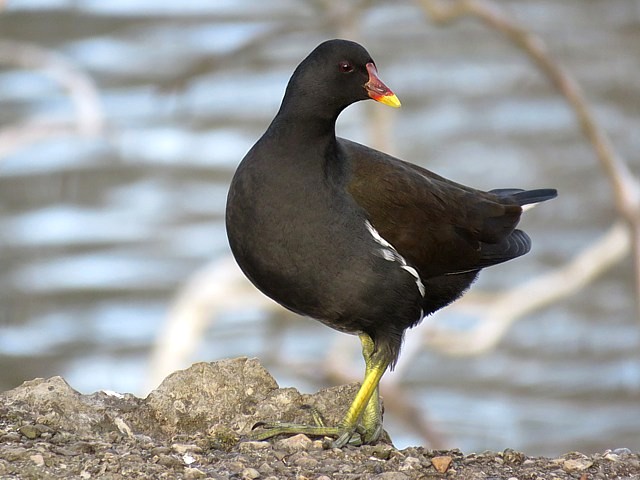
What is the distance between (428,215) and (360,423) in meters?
0.90

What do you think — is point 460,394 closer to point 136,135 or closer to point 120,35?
point 136,135

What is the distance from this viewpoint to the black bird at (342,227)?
4.50 metres

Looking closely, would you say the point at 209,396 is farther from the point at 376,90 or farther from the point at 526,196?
the point at 526,196

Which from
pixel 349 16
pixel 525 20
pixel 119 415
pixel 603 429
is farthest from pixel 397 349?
pixel 525 20

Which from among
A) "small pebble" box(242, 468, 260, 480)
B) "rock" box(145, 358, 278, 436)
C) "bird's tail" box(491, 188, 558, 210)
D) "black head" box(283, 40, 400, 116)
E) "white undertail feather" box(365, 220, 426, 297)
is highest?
"bird's tail" box(491, 188, 558, 210)

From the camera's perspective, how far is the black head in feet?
15.5

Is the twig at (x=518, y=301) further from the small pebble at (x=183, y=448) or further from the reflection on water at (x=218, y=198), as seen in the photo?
the small pebble at (x=183, y=448)

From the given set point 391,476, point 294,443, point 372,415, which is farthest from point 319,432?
point 391,476

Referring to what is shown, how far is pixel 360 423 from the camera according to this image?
15.6ft

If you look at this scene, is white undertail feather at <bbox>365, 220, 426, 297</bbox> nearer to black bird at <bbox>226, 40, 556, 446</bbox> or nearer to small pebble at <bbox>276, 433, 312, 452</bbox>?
black bird at <bbox>226, 40, 556, 446</bbox>

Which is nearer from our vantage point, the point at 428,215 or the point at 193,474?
the point at 193,474

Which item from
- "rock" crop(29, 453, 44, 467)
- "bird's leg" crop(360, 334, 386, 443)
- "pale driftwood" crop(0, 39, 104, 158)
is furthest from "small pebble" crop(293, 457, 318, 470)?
"pale driftwood" crop(0, 39, 104, 158)

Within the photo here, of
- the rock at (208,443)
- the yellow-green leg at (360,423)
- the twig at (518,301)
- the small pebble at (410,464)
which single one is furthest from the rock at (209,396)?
the twig at (518,301)

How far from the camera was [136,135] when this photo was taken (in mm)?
15258
